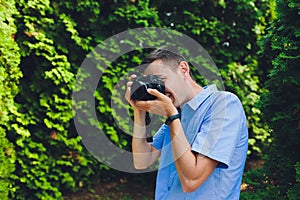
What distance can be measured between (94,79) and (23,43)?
35.9 inches

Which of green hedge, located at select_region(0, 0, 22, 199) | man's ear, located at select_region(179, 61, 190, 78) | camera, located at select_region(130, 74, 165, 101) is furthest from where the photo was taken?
green hedge, located at select_region(0, 0, 22, 199)

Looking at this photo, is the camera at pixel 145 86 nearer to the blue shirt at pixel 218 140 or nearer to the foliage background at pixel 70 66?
the blue shirt at pixel 218 140

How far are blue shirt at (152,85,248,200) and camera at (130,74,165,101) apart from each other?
17 centimetres

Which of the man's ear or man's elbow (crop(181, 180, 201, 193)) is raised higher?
the man's ear

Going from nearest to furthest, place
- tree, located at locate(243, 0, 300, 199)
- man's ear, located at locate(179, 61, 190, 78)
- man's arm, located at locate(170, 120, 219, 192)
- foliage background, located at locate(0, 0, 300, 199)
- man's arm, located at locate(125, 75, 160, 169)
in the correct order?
man's arm, located at locate(170, 120, 219, 192) → man's ear, located at locate(179, 61, 190, 78) → man's arm, located at locate(125, 75, 160, 169) → tree, located at locate(243, 0, 300, 199) → foliage background, located at locate(0, 0, 300, 199)

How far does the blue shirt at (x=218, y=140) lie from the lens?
150 centimetres

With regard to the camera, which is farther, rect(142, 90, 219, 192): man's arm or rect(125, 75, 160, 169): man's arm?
rect(125, 75, 160, 169): man's arm

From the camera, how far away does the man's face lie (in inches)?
67.2

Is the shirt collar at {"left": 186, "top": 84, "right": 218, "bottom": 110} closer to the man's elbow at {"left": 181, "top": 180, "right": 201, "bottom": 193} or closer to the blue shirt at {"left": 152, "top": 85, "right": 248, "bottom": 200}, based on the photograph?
the blue shirt at {"left": 152, "top": 85, "right": 248, "bottom": 200}

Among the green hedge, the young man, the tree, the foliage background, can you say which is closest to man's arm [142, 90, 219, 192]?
the young man

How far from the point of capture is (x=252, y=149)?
5.42 meters

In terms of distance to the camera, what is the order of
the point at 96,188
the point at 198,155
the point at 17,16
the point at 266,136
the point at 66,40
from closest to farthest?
the point at 198,155 → the point at 17,16 → the point at 66,40 → the point at 96,188 → the point at 266,136

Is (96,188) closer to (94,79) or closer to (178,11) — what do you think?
(94,79)

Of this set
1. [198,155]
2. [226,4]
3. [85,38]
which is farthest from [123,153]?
[198,155]
